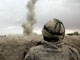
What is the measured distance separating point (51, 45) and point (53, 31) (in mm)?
156

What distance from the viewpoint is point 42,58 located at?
Result: 322cm

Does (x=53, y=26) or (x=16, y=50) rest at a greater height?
(x=53, y=26)

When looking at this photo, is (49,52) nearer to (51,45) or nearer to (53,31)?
(51,45)

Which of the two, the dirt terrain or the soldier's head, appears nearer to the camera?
the soldier's head

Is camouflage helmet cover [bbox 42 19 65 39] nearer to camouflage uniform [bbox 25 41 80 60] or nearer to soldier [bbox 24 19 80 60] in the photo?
soldier [bbox 24 19 80 60]

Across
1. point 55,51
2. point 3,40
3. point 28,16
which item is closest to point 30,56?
point 55,51

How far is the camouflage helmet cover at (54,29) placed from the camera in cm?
318

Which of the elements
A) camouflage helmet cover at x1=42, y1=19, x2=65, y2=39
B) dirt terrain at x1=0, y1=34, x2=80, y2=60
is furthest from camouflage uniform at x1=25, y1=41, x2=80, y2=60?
dirt terrain at x1=0, y1=34, x2=80, y2=60

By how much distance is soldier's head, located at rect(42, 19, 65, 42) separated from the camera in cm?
319

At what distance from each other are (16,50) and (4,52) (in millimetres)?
714

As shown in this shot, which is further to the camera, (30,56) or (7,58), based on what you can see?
(7,58)

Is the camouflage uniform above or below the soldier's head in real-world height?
below

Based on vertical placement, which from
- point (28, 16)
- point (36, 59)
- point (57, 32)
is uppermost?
point (57, 32)

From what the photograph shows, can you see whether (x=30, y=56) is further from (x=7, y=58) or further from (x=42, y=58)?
(x=7, y=58)
